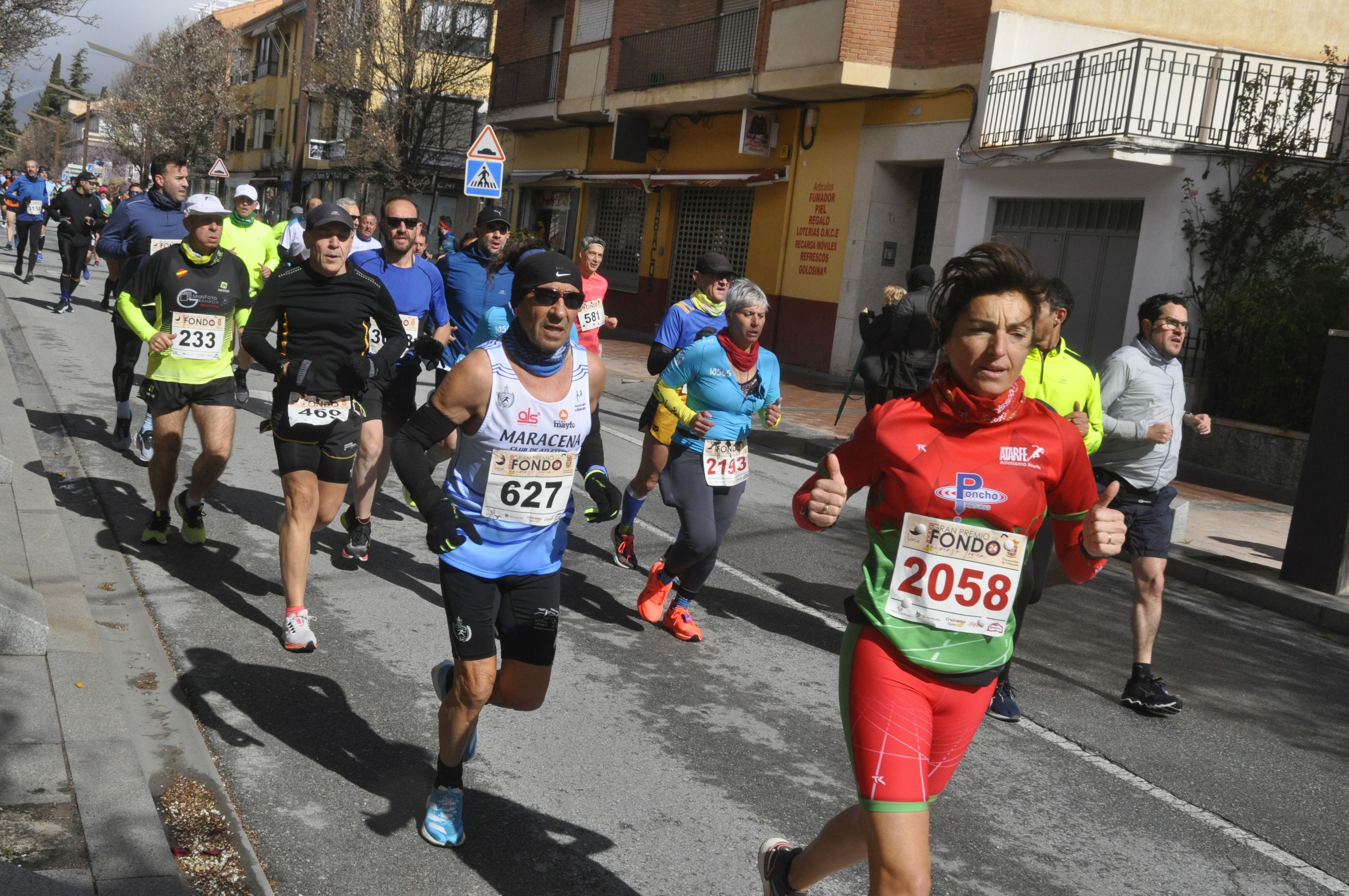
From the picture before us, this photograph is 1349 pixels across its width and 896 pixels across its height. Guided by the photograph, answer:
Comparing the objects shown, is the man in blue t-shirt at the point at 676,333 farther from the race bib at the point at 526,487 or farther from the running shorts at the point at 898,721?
the running shorts at the point at 898,721

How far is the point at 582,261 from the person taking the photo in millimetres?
9922

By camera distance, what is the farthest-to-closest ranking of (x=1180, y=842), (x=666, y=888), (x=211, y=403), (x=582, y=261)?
(x=582, y=261) < (x=211, y=403) < (x=1180, y=842) < (x=666, y=888)

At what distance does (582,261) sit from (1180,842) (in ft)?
21.8

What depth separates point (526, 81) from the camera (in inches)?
1313

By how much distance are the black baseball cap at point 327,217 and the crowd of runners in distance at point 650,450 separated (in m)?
0.01

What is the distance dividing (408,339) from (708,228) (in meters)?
20.3

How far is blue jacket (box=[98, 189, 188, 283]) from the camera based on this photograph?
33.1ft

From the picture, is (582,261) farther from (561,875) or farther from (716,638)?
(561,875)

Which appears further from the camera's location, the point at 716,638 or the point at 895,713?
the point at 716,638

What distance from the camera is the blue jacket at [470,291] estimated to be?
7703mm

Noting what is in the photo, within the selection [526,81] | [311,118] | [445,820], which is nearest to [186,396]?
[445,820]

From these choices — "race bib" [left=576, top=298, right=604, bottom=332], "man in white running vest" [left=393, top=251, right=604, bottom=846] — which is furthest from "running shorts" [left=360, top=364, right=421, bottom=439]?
"man in white running vest" [left=393, top=251, right=604, bottom=846]

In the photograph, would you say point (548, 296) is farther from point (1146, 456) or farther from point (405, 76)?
point (405, 76)

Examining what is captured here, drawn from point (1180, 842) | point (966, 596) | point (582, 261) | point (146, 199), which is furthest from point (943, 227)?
point (966, 596)
